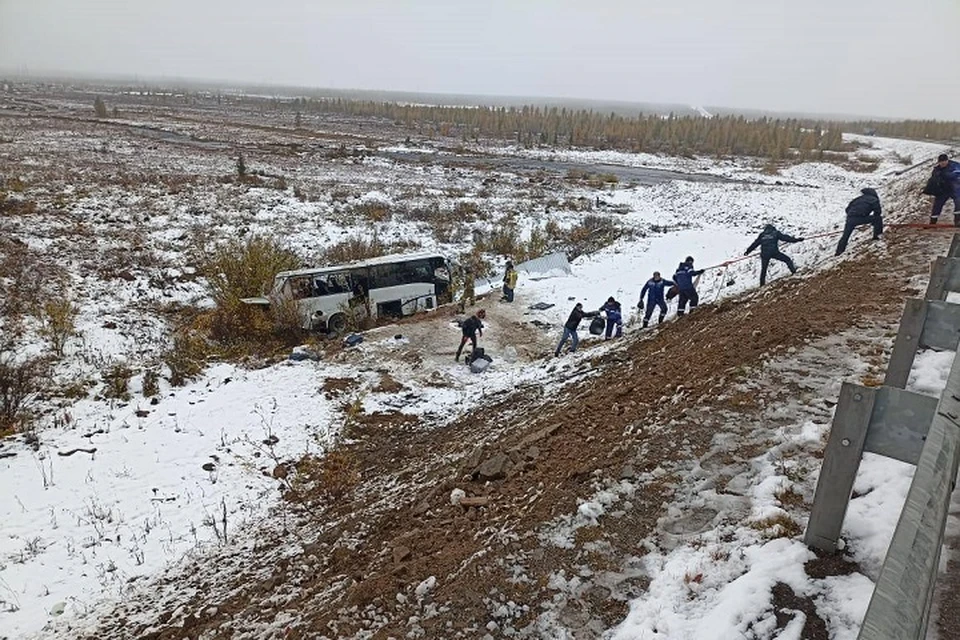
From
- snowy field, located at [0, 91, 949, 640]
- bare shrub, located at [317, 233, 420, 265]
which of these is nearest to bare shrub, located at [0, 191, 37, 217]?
snowy field, located at [0, 91, 949, 640]

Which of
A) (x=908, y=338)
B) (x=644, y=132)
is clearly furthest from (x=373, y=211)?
(x=644, y=132)

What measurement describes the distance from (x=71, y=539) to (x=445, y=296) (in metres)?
11.6

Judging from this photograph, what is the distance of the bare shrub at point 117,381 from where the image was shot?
10.8 meters

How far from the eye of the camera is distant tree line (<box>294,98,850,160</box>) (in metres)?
74.7

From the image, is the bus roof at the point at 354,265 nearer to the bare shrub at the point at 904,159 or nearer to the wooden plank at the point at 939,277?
the wooden plank at the point at 939,277

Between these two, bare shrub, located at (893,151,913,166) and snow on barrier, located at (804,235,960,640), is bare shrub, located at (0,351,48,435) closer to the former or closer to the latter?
snow on barrier, located at (804,235,960,640)

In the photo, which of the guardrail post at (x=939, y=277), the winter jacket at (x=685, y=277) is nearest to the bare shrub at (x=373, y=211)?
the winter jacket at (x=685, y=277)

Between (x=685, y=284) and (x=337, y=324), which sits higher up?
(x=685, y=284)

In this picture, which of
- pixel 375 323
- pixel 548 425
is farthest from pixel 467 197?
pixel 548 425

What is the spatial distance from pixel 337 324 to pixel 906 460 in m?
14.0

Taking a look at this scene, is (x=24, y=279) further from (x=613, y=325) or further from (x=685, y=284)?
(x=685, y=284)

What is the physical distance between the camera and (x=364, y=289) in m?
15.8

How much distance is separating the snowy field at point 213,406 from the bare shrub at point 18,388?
1.18 ft

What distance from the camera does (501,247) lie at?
23.5m
